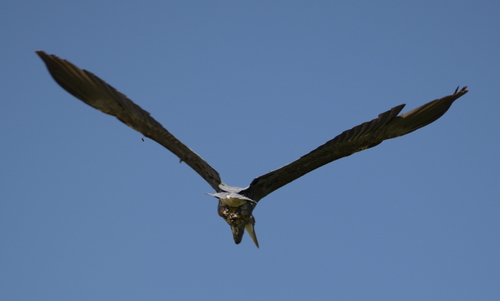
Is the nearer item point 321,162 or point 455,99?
point 455,99

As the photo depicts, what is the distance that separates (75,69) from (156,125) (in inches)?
71.5

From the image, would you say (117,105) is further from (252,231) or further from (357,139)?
(357,139)

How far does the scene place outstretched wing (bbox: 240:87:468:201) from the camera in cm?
1129

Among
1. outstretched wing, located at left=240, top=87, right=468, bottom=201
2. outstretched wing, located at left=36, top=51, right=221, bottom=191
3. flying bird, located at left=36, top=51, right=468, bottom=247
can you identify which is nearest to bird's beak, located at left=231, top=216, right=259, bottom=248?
flying bird, located at left=36, top=51, right=468, bottom=247

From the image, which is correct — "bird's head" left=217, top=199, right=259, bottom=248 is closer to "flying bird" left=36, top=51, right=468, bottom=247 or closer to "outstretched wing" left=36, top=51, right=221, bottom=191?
"flying bird" left=36, top=51, right=468, bottom=247

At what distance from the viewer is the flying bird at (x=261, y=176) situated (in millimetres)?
10735

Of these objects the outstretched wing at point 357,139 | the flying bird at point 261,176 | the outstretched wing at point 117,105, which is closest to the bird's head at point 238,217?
the flying bird at point 261,176

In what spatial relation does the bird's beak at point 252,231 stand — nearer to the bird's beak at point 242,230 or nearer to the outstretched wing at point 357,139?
the bird's beak at point 242,230

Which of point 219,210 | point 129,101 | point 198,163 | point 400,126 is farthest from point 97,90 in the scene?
point 400,126

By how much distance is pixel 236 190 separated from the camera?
12148 mm

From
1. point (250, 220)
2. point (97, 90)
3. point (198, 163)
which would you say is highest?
point (97, 90)

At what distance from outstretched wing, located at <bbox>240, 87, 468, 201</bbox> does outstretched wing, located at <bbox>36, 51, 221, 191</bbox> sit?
99cm

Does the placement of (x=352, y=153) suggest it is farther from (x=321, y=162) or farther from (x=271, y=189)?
(x=271, y=189)

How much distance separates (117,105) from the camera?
11195mm
